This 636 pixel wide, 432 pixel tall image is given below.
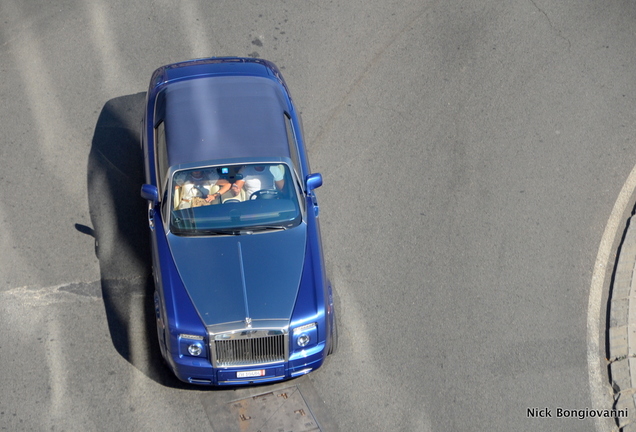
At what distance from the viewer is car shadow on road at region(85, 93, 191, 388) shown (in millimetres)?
8234

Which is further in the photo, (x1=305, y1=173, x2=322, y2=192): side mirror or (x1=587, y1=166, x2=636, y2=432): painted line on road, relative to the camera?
→ (x1=305, y1=173, x2=322, y2=192): side mirror

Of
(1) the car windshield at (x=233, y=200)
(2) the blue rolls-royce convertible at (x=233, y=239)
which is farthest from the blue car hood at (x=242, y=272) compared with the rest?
(1) the car windshield at (x=233, y=200)

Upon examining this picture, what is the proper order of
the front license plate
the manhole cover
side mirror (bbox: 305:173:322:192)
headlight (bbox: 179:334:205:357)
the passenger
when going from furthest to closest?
side mirror (bbox: 305:173:322:192) < the passenger < the manhole cover < the front license plate < headlight (bbox: 179:334:205:357)

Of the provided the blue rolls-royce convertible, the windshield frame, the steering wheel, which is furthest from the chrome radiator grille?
the steering wheel

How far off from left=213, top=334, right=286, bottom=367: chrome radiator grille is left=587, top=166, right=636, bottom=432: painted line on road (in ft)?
11.8

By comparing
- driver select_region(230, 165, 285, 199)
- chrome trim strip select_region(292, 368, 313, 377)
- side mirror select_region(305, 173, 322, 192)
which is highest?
driver select_region(230, 165, 285, 199)

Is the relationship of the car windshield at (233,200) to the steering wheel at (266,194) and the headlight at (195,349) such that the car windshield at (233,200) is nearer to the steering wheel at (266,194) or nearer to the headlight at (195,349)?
the steering wheel at (266,194)

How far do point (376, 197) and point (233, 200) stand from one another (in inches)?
97.9

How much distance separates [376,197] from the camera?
984 centimetres

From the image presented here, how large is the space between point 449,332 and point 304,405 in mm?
1948

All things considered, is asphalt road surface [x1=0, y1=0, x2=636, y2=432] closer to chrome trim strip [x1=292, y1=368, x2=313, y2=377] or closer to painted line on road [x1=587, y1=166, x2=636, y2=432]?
painted line on road [x1=587, y1=166, x2=636, y2=432]

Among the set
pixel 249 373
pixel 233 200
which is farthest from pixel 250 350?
pixel 233 200

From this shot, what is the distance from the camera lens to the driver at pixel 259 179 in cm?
811

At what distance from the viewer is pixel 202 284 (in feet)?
24.9
